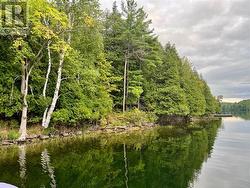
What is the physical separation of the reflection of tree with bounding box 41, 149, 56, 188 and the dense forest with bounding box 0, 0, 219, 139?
578cm

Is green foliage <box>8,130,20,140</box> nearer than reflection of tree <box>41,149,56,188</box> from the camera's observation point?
No

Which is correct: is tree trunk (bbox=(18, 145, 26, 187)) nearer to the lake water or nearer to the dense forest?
the lake water

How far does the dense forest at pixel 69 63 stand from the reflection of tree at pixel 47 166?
5.78 m

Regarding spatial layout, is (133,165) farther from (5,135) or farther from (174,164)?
(5,135)

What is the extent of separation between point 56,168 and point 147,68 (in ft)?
134

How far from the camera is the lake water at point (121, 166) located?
50.0 ft

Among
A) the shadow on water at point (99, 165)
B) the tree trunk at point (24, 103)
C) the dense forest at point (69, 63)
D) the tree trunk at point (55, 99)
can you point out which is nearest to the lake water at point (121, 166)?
the shadow on water at point (99, 165)

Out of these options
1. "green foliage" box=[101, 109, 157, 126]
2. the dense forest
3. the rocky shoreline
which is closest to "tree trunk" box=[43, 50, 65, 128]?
the dense forest

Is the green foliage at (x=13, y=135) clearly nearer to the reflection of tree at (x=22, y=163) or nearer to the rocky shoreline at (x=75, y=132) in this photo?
the rocky shoreline at (x=75, y=132)

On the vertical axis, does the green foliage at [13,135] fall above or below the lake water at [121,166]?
above

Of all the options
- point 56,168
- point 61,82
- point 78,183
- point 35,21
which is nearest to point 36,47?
point 35,21

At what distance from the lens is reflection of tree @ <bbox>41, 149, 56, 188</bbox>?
14689 mm

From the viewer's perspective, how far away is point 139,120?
48.1m

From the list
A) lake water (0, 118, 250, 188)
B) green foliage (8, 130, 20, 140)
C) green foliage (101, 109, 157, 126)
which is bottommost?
lake water (0, 118, 250, 188)
